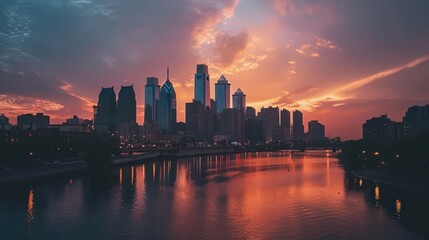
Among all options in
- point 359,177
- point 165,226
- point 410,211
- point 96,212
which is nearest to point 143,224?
point 165,226

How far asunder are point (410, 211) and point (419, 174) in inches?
628

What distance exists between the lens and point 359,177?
7844 cm

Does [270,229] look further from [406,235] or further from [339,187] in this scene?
[339,187]

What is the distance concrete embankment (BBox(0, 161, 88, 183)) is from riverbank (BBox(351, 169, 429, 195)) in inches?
2267

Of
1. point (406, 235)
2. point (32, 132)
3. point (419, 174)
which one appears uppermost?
point (32, 132)

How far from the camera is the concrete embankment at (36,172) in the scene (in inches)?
2494

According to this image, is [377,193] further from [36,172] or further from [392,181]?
[36,172]

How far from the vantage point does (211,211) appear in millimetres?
46438

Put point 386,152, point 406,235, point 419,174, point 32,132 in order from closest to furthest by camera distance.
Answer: point 406,235 < point 419,174 < point 386,152 < point 32,132

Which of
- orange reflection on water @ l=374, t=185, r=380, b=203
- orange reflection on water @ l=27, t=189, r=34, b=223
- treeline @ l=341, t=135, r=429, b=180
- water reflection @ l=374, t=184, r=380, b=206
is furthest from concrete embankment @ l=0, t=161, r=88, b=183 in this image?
treeline @ l=341, t=135, r=429, b=180

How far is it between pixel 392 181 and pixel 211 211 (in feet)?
106

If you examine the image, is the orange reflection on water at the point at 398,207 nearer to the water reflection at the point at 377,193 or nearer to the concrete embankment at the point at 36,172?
the water reflection at the point at 377,193

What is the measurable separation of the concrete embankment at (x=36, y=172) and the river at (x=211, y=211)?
5.86 feet

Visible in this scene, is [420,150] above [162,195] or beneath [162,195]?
above
